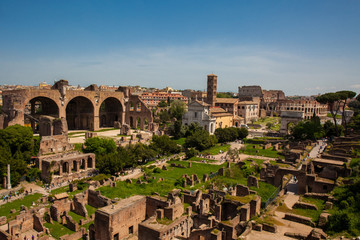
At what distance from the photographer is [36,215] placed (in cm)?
2091

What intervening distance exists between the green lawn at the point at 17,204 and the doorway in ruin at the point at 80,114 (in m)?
32.4

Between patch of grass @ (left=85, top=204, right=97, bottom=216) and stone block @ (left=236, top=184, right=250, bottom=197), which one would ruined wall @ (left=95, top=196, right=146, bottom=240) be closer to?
patch of grass @ (left=85, top=204, right=97, bottom=216)

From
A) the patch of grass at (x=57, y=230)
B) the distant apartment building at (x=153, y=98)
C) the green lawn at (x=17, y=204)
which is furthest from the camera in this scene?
the distant apartment building at (x=153, y=98)

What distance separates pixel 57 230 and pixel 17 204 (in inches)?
285

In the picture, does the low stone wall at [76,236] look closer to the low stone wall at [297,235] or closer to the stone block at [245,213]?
the stone block at [245,213]

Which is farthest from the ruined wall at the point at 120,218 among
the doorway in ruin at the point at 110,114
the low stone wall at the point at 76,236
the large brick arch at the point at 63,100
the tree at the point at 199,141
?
the doorway in ruin at the point at 110,114

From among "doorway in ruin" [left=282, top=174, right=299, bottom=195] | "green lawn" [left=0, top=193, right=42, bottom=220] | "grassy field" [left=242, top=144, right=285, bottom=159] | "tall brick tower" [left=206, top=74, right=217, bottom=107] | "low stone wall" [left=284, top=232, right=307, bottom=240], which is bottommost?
"green lawn" [left=0, top=193, right=42, bottom=220]

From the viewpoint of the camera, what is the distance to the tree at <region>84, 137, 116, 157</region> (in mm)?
38400

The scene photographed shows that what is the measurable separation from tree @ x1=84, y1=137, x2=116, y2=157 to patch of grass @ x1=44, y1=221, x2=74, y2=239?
16.6 meters

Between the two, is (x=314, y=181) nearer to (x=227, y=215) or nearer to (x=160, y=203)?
(x=227, y=215)

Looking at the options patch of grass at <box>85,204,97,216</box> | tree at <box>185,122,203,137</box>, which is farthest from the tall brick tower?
patch of grass at <box>85,204,97,216</box>

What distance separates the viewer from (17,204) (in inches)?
989

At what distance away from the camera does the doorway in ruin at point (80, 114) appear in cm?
5866

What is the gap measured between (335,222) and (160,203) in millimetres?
11450
